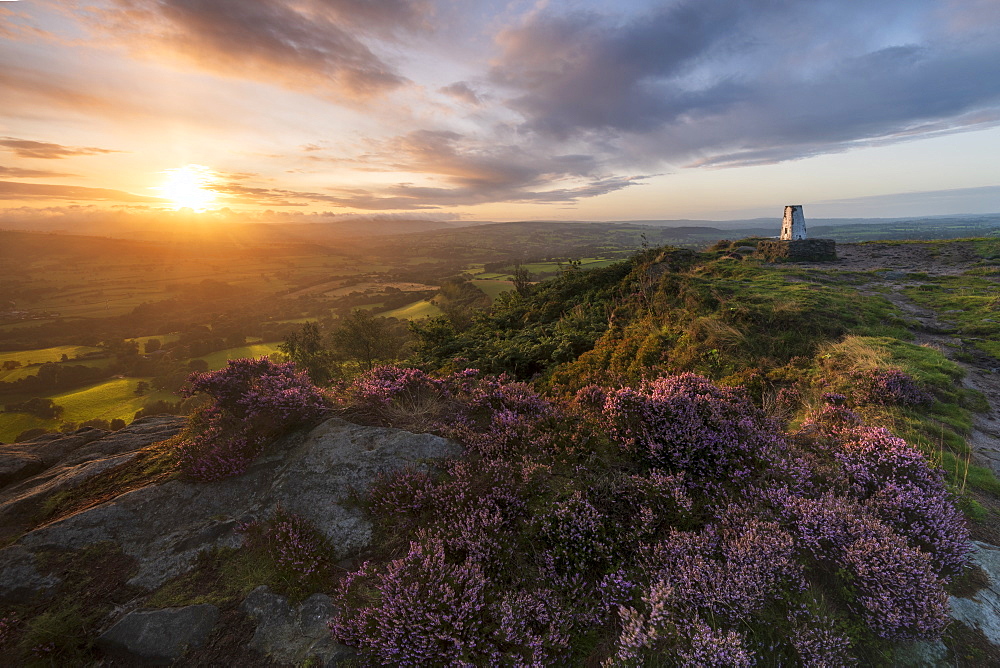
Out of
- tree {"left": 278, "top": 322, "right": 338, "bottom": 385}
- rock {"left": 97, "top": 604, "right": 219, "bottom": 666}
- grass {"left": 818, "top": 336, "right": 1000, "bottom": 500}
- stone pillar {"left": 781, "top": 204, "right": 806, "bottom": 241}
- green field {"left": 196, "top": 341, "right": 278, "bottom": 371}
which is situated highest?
stone pillar {"left": 781, "top": 204, "right": 806, "bottom": 241}

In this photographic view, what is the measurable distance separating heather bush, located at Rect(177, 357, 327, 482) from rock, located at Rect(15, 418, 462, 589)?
293 millimetres

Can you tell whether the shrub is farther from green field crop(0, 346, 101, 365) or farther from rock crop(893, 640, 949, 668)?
green field crop(0, 346, 101, 365)

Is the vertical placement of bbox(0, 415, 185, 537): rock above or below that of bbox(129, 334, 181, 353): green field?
above

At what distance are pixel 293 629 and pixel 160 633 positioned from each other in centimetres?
129

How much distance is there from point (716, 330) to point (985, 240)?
36.4 metres

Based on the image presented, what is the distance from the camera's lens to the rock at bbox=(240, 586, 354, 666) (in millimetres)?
3305

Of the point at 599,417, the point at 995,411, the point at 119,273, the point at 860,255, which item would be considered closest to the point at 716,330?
the point at 995,411

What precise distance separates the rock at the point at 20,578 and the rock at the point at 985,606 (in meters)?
9.39

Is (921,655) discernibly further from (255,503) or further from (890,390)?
(255,503)

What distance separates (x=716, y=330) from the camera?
34.6 feet

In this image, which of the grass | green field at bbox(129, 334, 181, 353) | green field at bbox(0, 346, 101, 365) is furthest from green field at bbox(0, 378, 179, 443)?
the grass

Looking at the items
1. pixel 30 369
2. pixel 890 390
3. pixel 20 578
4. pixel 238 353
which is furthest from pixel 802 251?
pixel 30 369

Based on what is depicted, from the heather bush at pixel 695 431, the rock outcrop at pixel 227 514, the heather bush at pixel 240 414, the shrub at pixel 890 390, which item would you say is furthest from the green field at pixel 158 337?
the shrub at pixel 890 390

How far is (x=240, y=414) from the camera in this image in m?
6.22
